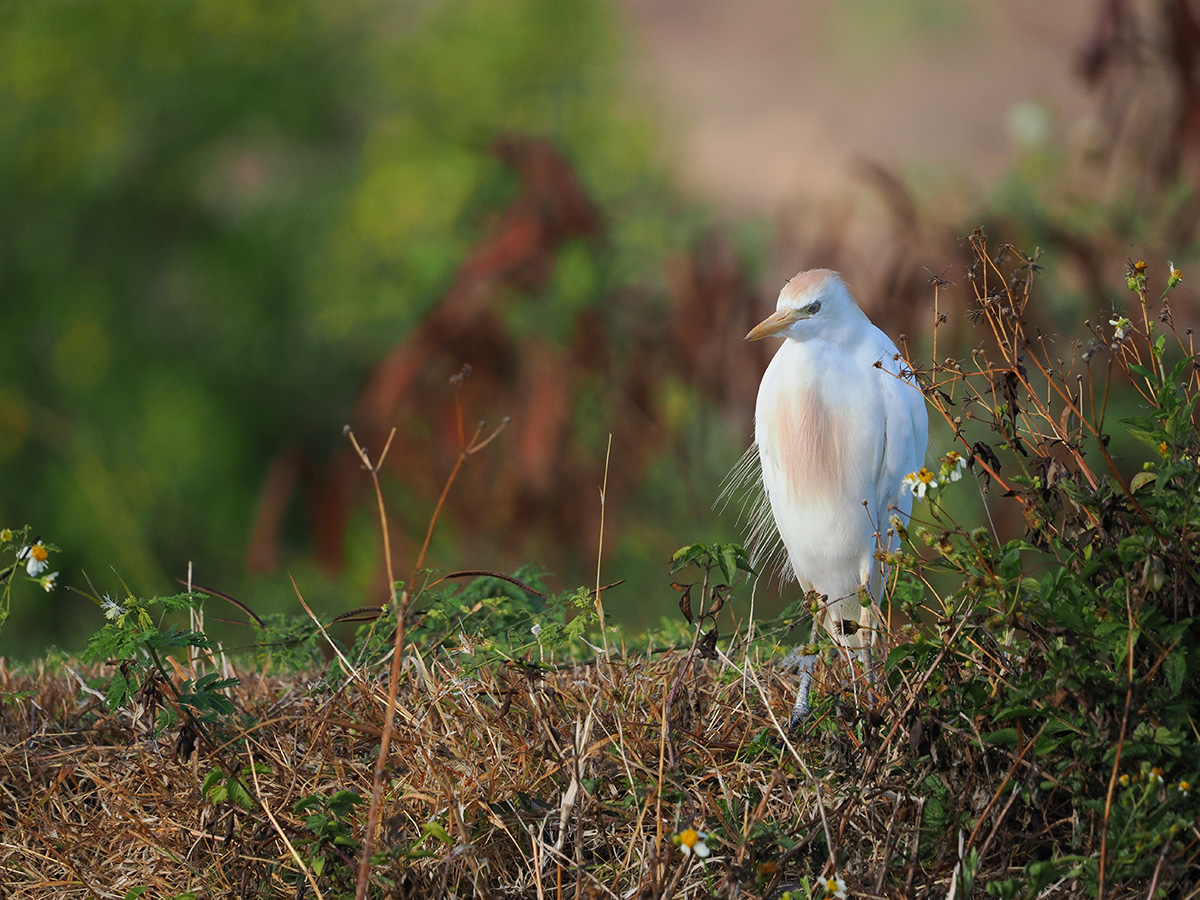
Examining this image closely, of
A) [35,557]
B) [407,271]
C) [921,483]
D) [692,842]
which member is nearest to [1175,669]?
[921,483]

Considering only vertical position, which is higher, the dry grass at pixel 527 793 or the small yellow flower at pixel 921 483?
the small yellow flower at pixel 921 483

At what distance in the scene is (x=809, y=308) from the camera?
1563 mm

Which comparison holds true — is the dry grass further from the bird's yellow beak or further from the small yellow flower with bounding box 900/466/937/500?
the bird's yellow beak

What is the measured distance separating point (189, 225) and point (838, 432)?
6508 mm

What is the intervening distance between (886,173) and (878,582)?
1736 mm

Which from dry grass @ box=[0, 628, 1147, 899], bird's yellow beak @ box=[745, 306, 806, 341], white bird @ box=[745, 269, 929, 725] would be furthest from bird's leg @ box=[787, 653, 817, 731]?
bird's yellow beak @ box=[745, 306, 806, 341]

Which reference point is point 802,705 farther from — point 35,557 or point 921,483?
point 35,557

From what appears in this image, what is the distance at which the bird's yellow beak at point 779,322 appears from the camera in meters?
1.53

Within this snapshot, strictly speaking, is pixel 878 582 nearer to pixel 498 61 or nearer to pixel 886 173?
pixel 886 173

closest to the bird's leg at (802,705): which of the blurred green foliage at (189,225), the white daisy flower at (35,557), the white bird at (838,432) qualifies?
the white bird at (838,432)

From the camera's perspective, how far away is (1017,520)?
360cm

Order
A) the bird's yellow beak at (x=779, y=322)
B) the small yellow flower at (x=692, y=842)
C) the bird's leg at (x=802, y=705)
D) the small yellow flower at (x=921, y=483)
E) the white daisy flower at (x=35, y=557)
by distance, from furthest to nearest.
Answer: the bird's yellow beak at (x=779, y=322)
the bird's leg at (x=802, y=705)
the white daisy flower at (x=35, y=557)
the small yellow flower at (x=921, y=483)
the small yellow flower at (x=692, y=842)

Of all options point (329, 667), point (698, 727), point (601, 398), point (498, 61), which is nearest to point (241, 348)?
point (498, 61)

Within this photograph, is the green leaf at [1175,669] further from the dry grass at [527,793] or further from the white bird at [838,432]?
the white bird at [838,432]
